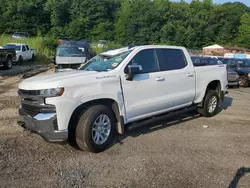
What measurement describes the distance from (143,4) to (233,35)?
103ft

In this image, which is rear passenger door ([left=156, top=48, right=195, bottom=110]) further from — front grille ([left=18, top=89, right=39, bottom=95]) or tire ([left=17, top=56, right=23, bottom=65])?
tire ([left=17, top=56, right=23, bottom=65])

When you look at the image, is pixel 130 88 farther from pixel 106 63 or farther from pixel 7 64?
pixel 7 64

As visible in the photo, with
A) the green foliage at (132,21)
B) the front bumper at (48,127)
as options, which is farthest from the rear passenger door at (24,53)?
the green foliage at (132,21)

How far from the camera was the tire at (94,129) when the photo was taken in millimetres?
4551

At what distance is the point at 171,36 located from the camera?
80.2 m

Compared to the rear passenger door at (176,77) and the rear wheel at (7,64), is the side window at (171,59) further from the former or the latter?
the rear wheel at (7,64)

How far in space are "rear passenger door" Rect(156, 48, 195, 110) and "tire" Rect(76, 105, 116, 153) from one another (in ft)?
5.03

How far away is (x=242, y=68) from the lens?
16172 mm

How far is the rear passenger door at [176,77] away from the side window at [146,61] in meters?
0.16

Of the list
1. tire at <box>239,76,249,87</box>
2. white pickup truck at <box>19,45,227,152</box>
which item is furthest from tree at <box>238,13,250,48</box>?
white pickup truck at <box>19,45,227,152</box>

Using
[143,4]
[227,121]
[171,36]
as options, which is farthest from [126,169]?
[143,4]

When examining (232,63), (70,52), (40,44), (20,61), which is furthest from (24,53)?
(232,63)

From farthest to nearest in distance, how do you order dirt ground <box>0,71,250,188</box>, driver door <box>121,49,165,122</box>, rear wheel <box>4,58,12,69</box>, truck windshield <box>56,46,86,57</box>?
rear wheel <box>4,58,12,69</box>
truck windshield <box>56,46,86,57</box>
driver door <box>121,49,165,122</box>
dirt ground <box>0,71,250,188</box>

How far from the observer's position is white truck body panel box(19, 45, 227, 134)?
14.4 ft
